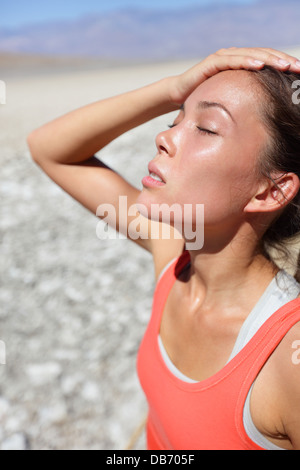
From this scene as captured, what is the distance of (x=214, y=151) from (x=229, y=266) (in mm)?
521

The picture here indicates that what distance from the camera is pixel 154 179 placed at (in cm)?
188

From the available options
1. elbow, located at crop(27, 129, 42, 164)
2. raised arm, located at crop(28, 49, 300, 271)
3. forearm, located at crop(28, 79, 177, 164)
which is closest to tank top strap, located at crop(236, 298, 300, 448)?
raised arm, located at crop(28, 49, 300, 271)

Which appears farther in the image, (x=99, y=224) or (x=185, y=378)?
(x=99, y=224)

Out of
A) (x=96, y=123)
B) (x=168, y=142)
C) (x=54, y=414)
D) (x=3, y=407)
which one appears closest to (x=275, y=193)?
(x=168, y=142)

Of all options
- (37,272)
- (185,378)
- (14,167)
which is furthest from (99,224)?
(185,378)

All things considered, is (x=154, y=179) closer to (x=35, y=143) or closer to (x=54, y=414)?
(x=35, y=143)

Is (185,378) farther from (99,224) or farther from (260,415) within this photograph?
(99,224)

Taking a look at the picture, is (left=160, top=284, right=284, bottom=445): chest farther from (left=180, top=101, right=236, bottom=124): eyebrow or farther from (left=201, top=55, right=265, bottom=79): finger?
(left=201, top=55, right=265, bottom=79): finger

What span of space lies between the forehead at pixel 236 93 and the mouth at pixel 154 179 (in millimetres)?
321

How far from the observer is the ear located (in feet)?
6.12

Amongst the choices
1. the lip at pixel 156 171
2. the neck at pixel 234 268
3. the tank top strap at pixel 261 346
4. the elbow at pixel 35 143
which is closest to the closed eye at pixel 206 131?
the lip at pixel 156 171

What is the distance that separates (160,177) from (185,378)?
2.71 feet

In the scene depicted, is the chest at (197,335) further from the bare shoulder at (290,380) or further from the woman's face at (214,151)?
the woman's face at (214,151)

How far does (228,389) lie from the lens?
5.74 ft
